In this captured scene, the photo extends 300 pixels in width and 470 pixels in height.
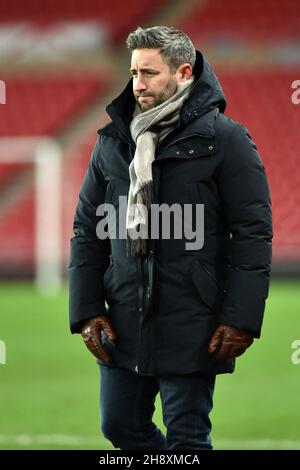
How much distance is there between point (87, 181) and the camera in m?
3.89

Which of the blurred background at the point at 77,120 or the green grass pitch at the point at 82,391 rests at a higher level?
the blurred background at the point at 77,120

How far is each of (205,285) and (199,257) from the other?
0.31ft

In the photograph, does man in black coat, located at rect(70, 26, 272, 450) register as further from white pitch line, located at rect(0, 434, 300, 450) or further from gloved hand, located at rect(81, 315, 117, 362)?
white pitch line, located at rect(0, 434, 300, 450)

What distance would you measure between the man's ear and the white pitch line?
206cm

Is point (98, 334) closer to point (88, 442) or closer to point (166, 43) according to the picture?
point (166, 43)

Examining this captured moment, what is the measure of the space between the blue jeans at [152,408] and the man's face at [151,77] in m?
0.91

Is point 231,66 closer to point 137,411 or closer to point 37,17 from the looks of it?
point 37,17

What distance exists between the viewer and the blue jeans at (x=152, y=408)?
3.54 m

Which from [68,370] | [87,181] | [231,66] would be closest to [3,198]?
[231,66]

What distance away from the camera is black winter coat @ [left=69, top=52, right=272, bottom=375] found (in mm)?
3551
